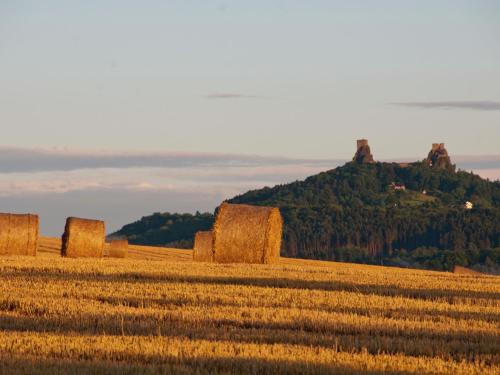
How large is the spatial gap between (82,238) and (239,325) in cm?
2040

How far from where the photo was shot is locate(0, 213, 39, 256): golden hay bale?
32000mm

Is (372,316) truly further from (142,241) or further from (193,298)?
(142,241)

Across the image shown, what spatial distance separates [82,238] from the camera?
110ft

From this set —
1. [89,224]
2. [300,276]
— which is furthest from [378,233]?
[300,276]

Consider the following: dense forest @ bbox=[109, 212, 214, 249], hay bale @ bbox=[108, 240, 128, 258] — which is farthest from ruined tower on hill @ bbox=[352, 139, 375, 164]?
hay bale @ bbox=[108, 240, 128, 258]

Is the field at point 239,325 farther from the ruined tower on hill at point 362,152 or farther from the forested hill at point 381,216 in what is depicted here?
the ruined tower on hill at point 362,152

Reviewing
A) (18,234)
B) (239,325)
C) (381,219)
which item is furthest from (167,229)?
(239,325)

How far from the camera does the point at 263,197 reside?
136 metres

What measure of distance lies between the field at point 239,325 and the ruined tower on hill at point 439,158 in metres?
162

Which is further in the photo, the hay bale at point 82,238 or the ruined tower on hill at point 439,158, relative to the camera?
the ruined tower on hill at point 439,158

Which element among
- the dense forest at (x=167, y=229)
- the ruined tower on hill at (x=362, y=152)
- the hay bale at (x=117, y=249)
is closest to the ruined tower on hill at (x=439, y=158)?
the ruined tower on hill at (x=362, y=152)

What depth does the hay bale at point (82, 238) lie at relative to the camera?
33281 mm

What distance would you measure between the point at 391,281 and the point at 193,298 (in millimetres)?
7083

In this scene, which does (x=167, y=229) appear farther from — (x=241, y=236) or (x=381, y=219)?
(x=241, y=236)
